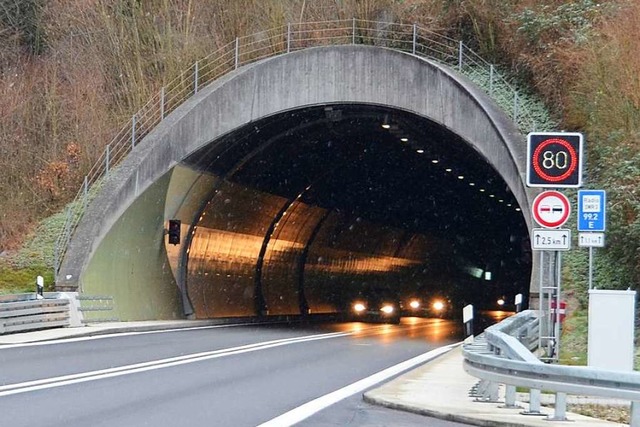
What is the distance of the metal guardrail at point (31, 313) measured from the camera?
2389 cm

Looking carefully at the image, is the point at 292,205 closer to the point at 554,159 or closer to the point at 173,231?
the point at 173,231

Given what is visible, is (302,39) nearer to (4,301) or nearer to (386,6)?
(386,6)

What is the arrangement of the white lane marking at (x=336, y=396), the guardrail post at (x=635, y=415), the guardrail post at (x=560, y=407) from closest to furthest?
the guardrail post at (x=635, y=415) → the guardrail post at (x=560, y=407) → the white lane marking at (x=336, y=396)

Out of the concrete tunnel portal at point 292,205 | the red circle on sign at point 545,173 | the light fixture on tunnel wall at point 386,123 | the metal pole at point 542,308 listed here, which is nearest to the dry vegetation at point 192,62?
the concrete tunnel portal at point 292,205

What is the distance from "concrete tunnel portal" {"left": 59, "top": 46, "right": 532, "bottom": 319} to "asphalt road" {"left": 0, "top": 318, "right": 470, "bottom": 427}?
638cm

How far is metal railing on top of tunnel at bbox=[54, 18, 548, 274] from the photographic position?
30812mm

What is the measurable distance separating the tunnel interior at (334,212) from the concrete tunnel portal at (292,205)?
0.08 m

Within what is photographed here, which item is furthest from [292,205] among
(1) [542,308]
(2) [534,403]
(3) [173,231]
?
(2) [534,403]

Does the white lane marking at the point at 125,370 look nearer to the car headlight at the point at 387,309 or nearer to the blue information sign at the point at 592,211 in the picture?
the blue information sign at the point at 592,211

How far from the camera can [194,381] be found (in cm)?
1528

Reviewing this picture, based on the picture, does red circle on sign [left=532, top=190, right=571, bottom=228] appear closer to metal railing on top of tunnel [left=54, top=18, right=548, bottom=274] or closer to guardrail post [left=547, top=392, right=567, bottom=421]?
guardrail post [left=547, top=392, right=567, bottom=421]

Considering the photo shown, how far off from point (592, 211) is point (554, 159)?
1.11m

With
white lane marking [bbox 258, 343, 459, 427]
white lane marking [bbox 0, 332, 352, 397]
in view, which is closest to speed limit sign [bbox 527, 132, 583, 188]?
white lane marking [bbox 258, 343, 459, 427]

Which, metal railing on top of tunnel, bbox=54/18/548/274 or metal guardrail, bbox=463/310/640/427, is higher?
metal railing on top of tunnel, bbox=54/18/548/274
